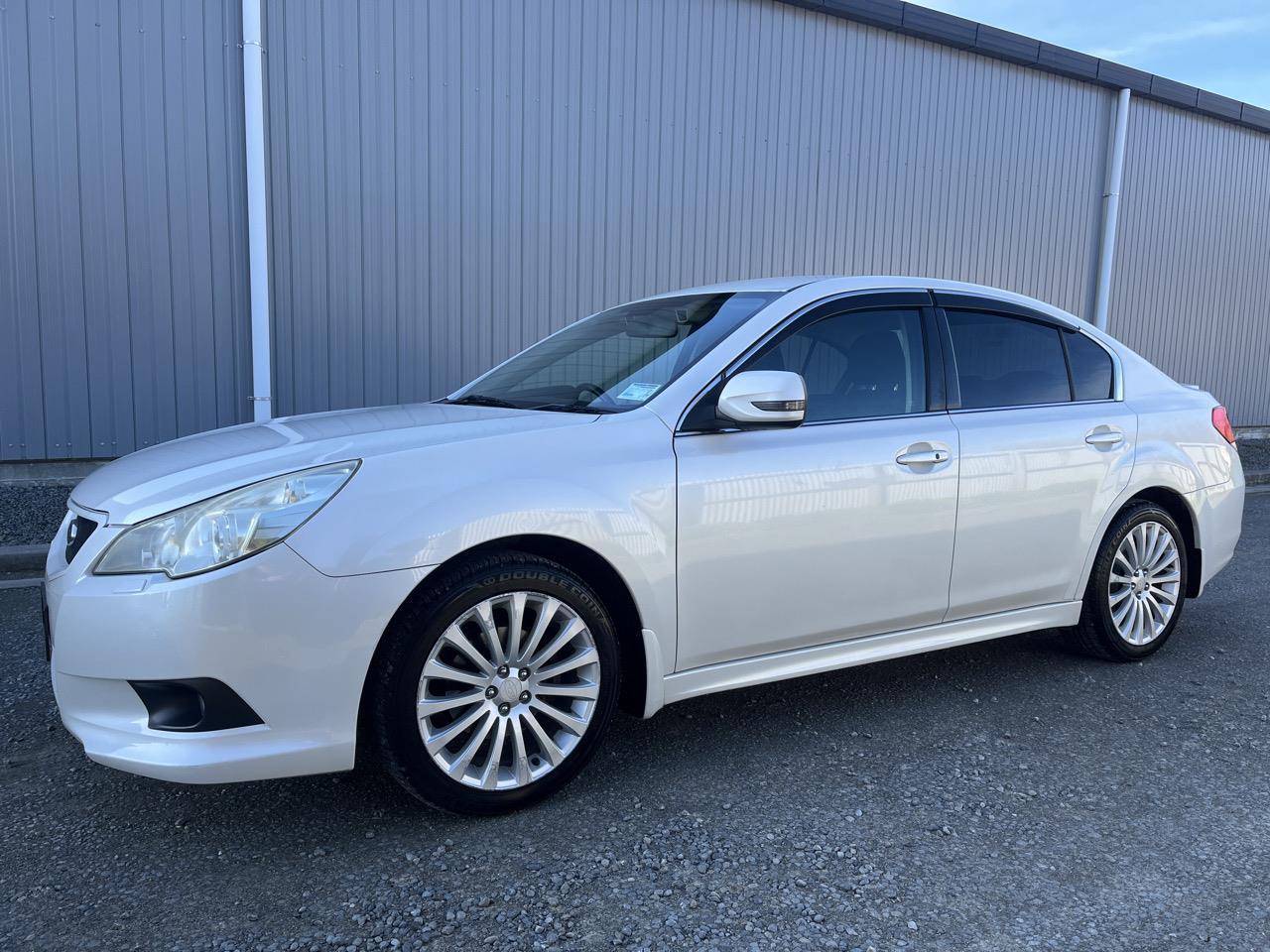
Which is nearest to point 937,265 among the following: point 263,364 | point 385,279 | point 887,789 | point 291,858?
point 385,279

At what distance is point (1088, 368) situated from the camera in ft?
13.4

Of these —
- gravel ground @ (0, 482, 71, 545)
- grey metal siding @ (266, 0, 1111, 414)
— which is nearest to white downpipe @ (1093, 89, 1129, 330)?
grey metal siding @ (266, 0, 1111, 414)

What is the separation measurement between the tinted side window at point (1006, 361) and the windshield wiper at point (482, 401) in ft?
5.56

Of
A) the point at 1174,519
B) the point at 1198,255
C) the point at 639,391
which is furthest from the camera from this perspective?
the point at 1198,255

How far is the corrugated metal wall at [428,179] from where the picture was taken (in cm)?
695

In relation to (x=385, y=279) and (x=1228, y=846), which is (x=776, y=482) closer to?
(x=1228, y=846)

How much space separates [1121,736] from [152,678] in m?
3.07

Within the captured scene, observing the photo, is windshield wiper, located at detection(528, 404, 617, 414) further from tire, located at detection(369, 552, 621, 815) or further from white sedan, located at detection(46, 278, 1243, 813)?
tire, located at detection(369, 552, 621, 815)

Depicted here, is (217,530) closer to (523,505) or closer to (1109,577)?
(523,505)

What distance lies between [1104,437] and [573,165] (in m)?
5.78

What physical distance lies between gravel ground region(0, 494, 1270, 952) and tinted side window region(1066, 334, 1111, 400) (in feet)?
4.18

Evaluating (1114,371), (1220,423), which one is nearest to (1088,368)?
(1114,371)

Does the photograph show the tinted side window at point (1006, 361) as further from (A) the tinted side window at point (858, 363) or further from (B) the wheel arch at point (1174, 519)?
(B) the wheel arch at point (1174, 519)

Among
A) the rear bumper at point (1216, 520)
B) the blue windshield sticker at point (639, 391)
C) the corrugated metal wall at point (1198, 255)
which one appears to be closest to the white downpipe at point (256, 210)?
the blue windshield sticker at point (639, 391)
